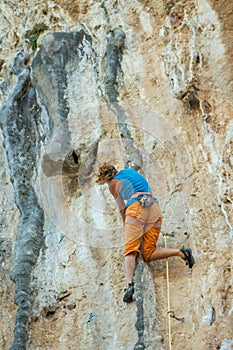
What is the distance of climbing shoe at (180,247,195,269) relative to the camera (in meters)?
7.46

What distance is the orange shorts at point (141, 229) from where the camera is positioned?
751 centimetres

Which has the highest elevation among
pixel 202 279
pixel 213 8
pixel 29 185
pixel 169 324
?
pixel 213 8

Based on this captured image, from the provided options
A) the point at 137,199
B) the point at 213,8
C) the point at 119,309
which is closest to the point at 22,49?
the point at 213,8

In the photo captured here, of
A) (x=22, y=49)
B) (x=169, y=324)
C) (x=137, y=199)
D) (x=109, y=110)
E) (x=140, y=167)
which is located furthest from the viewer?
(x=22, y=49)

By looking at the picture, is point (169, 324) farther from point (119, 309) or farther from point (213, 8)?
point (213, 8)

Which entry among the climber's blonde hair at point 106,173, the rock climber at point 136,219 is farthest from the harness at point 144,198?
the climber's blonde hair at point 106,173

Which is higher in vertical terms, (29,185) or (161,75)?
(161,75)

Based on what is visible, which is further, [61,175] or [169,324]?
[61,175]

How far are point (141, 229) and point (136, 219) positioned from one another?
0.12m

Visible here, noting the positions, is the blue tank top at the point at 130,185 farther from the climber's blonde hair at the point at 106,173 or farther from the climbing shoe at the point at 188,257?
the climbing shoe at the point at 188,257

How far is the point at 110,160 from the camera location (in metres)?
9.06

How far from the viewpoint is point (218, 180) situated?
805 cm

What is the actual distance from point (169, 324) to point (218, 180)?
1.79m

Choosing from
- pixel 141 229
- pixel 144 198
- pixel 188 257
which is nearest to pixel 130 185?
pixel 144 198
